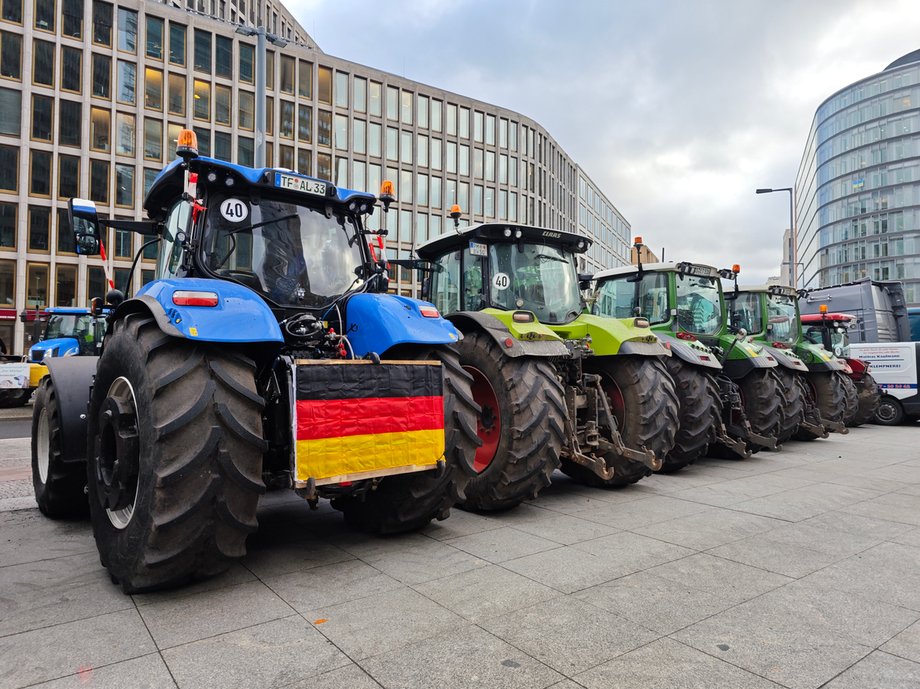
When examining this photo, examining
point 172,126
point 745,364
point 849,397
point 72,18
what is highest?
point 72,18

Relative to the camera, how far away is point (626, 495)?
21.1ft

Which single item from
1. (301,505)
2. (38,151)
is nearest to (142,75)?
(38,151)

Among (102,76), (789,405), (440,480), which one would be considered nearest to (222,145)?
(102,76)

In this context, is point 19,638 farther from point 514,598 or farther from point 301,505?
point 301,505

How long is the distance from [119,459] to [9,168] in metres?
39.9

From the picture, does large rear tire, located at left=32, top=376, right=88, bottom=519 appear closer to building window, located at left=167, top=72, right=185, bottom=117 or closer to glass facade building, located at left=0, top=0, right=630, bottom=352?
glass facade building, located at left=0, top=0, right=630, bottom=352

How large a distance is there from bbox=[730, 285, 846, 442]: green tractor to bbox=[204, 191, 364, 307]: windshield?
28.3 ft

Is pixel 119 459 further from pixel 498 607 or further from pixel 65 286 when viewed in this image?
pixel 65 286

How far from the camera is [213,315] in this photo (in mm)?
3543

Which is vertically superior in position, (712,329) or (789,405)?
(712,329)

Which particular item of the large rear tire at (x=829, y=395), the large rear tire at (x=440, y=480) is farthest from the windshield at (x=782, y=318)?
the large rear tire at (x=440, y=480)

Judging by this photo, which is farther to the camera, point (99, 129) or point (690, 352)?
point (99, 129)

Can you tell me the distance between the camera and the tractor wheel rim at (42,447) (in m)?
5.27

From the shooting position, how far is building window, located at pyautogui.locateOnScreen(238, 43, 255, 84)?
42.5 metres
